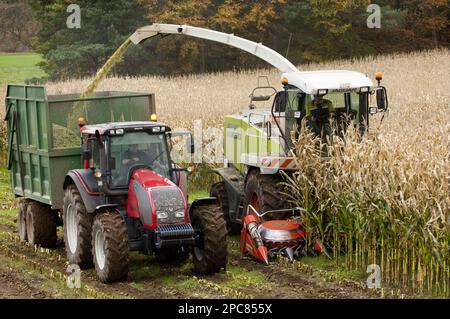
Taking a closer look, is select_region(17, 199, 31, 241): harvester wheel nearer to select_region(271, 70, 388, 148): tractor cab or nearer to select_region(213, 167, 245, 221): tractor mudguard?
select_region(213, 167, 245, 221): tractor mudguard

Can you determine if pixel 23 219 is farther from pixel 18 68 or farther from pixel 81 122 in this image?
pixel 18 68

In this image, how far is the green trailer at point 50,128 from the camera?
43.7 feet

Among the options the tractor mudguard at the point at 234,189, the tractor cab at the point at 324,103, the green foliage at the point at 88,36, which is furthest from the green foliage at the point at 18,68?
the tractor cab at the point at 324,103

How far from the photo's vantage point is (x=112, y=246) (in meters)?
11.3

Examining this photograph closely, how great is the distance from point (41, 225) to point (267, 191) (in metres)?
3.44

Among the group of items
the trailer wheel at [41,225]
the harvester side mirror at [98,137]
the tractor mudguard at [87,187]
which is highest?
the harvester side mirror at [98,137]

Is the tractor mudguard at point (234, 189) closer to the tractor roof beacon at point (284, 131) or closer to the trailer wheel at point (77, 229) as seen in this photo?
the tractor roof beacon at point (284, 131)

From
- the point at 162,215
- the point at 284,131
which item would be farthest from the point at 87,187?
the point at 284,131

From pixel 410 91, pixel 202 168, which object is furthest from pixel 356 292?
pixel 410 91

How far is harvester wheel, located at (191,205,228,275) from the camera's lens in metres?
11.7

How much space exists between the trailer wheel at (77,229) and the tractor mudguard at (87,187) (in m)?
0.16

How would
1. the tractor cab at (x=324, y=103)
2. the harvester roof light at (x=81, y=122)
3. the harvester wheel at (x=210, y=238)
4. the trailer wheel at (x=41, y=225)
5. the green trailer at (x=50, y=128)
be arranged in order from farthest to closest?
the trailer wheel at (x=41, y=225), the tractor cab at (x=324, y=103), the green trailer at (x=50, y=128), the harvester roof light at (x=81, y=122), the harvester wheel at (x=210, y=238)

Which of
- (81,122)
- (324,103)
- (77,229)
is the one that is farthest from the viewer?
(324,103)

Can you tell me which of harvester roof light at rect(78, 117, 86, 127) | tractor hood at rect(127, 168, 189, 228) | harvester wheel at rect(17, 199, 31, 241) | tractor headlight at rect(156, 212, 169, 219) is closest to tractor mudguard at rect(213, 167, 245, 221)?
harvester roof light at rect(78, 117, 86, 127)
